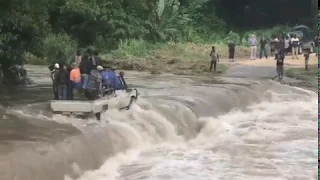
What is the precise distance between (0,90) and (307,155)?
9260 mm

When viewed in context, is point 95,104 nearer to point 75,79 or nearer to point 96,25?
point 75,79

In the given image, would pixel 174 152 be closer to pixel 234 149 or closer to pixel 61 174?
pixel 234 149

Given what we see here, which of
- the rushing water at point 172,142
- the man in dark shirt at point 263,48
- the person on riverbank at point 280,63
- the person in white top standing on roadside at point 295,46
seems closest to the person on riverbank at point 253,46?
the man in dark shirt at point 263,48

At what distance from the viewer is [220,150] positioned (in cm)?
→ 1314

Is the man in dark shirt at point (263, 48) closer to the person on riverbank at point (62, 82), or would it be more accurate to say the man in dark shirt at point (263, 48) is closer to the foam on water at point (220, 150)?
the foam on water at point (220, 150)

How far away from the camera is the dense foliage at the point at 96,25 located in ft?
52.2

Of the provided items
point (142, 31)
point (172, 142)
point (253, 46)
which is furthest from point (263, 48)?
point (172, 142)

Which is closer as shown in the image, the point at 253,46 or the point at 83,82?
the point at 83,82

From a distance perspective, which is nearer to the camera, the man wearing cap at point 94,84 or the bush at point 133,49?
the man wearing cap at point 94,84

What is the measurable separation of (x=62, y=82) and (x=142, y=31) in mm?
17378

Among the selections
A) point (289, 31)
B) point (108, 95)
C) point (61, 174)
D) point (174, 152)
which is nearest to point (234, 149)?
point (174, 152)

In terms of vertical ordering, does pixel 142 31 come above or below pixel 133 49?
above

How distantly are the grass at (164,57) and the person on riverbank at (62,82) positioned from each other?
1199 cm

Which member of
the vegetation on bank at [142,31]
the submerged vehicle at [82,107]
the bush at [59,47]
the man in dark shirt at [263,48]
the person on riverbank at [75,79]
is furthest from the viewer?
the man in dark shirt at [263,48]
